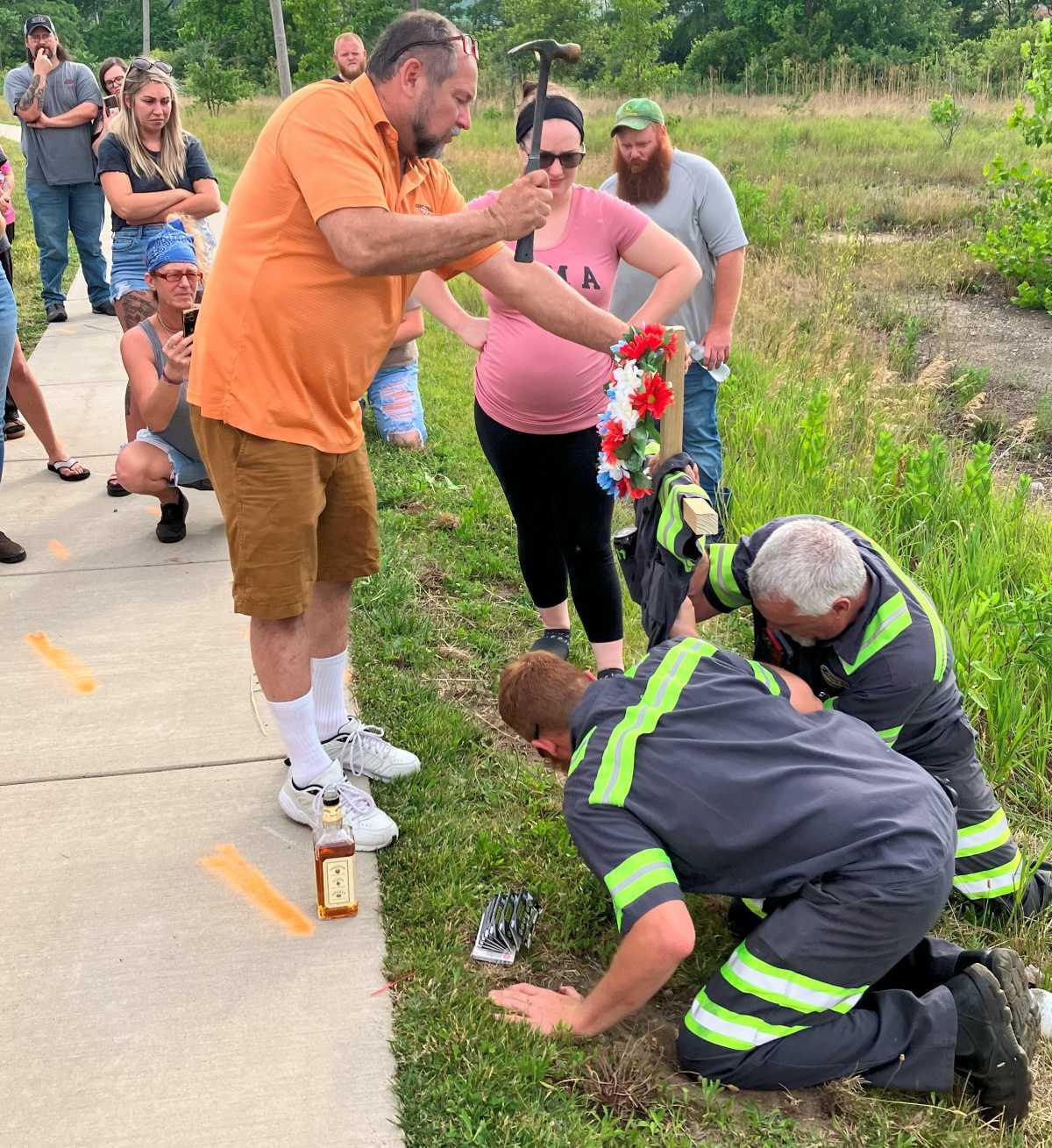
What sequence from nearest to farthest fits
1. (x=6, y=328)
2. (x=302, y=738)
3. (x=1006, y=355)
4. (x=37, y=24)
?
(x=302, y=738) < (x=6, y=328) < (x=37, y=24) < (x=1006, y=355)

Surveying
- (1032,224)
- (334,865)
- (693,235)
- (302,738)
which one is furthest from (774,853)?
→ (1032,224)

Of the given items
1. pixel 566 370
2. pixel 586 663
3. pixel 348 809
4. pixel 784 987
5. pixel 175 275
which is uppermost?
pixel 175 275

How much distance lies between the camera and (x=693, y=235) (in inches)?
181

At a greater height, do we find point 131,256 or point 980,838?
point 131,256

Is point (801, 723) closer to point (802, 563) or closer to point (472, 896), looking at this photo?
point (802, 563)

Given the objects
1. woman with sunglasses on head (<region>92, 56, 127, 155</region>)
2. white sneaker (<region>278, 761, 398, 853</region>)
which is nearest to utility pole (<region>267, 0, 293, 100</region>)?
woman with sunglasses on head (<region>92, 56, 127, 155</region>)

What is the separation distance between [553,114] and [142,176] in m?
3.34

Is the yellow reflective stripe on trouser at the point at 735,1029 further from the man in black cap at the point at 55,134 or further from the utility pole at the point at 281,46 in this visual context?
the utility pole at the point at 281,46

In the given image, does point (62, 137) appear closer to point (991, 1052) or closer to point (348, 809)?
point (348, 809)

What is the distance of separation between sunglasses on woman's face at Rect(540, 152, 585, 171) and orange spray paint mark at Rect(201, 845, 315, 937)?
2401 mm

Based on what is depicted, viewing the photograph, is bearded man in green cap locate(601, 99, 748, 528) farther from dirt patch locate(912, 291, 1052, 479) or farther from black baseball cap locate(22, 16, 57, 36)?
black baseball cap locate(22, 16, 57, 36)

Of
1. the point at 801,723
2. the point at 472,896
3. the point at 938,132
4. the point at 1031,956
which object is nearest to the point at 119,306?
the point at 472,896

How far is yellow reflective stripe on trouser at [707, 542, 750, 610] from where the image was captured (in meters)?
3.34

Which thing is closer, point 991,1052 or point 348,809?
point 991,1052
